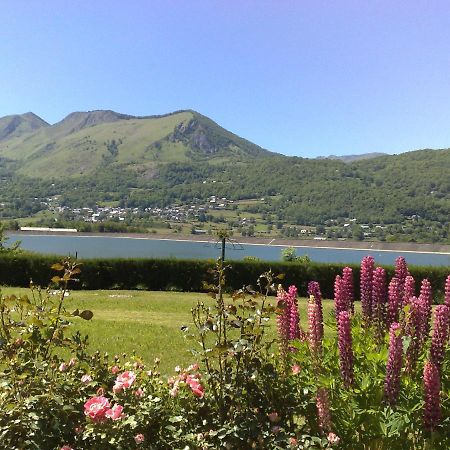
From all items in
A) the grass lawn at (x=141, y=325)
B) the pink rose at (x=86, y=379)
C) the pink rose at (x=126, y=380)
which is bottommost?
the grass lawn at (x=141, y=325)

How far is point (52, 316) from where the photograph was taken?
3818 millimetres

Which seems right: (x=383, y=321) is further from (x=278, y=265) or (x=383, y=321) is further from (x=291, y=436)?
(x=278, y=265)

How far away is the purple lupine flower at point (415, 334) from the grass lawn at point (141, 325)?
111 inches

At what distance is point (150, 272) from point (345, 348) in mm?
25937

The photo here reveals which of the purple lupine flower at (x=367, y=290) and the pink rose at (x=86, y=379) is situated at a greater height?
the purple lupine flower at (x=367, y=290)

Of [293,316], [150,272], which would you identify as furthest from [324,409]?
[150,272]

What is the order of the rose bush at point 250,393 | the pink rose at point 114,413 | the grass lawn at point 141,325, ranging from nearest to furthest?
the pink rose at point 114,413, the rose bush at point 250,393, the grass lawn at point 141,325

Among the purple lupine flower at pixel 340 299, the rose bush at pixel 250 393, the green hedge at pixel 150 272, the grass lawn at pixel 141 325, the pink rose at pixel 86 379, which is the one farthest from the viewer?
the green hedge at pixel 150 272

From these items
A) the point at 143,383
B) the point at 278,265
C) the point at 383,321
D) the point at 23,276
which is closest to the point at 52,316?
the point at 143,383

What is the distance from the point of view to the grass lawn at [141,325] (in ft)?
36.4

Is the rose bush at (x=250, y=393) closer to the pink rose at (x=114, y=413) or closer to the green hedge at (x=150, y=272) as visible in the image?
the pink rose at (x=114, y=413)

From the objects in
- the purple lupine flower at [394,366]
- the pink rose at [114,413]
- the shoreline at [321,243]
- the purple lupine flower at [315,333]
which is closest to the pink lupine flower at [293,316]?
the purple lupine flower at [315,333]

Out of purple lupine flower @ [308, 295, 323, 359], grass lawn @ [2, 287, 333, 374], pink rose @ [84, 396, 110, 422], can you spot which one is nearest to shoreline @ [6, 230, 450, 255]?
grass lawn @ [2, 287, 333, 374]

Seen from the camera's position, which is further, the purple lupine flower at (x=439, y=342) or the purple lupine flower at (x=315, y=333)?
the purple lupine flower at (x=315, y=333)
